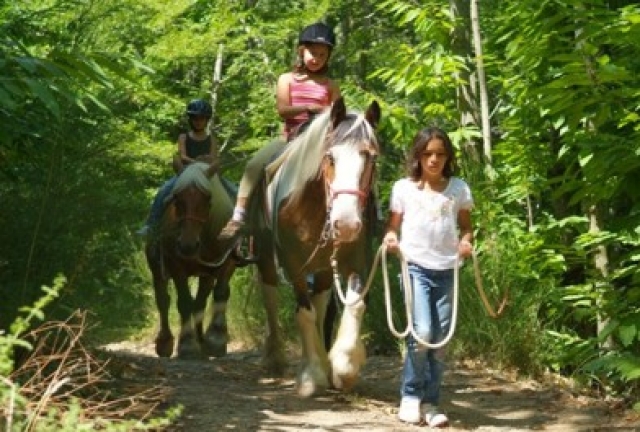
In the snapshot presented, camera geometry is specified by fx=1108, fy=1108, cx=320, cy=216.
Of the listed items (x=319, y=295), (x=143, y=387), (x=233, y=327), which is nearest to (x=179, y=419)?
(x=143, y=387)

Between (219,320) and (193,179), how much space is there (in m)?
1.82

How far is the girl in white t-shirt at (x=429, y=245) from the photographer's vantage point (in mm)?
6906

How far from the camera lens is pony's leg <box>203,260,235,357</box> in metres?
12.5

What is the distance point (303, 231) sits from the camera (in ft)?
Result: 26.3

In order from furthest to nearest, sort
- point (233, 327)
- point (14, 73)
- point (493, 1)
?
point (233, 327)
point (493, 1)
point (14, 73)

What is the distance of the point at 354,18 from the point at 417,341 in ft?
60.9

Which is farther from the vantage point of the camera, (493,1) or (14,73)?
(493,1)

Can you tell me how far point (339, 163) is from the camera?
7.14 m

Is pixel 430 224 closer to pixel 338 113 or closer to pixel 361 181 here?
pixel 361 181

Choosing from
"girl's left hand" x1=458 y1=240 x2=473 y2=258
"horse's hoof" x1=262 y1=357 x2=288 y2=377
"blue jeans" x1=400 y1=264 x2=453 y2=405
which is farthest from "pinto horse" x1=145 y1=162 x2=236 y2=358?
"girl's left hand" x1=458 y1=240 x2=473 y2=258

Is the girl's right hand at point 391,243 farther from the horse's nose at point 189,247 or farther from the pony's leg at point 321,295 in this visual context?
the horse's nose at point 189,247

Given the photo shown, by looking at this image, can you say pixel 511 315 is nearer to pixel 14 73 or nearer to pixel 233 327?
pixel 14 73

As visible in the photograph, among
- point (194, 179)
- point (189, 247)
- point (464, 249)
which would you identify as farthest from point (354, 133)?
point (189, 247)

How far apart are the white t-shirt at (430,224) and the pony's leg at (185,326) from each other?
18.9 feet
